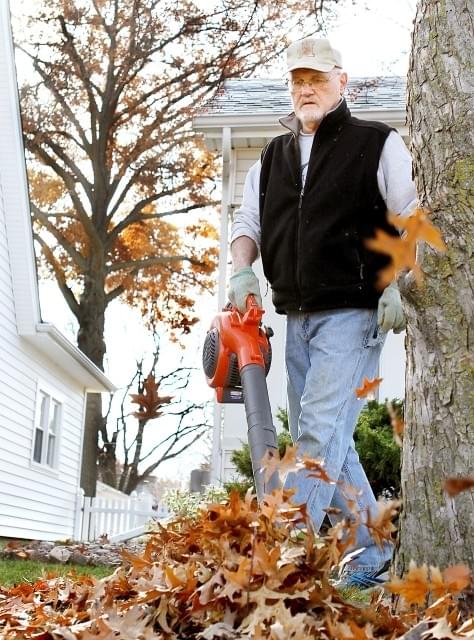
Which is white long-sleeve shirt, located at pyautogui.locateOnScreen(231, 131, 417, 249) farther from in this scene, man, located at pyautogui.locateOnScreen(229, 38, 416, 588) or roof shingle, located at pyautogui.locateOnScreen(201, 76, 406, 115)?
roof shingle, located at pyautogui.locateOnScreen(201, 76, 406, 115)

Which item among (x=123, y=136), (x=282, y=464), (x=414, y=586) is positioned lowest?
(x=414, y=586)

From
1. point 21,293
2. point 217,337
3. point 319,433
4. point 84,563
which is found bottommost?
point 84,563

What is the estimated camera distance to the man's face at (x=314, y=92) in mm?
3812

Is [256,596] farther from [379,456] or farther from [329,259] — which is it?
[379,456]

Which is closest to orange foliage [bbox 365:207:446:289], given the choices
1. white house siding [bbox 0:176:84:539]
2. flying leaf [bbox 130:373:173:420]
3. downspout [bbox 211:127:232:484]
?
downspout [bbox 211:127:232:484]

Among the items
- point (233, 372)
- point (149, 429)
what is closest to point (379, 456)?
point (233, 372)

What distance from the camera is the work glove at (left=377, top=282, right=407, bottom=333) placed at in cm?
342

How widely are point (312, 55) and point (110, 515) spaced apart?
13566mm

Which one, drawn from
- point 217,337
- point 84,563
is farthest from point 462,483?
point 84,563

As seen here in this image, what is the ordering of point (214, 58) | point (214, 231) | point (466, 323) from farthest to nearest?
point (214, 231) < point (214, 58) < point (466, 323)

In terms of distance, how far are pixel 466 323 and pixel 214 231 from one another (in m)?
18.4

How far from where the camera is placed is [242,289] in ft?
12.3

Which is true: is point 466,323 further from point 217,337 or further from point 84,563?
point 84,563

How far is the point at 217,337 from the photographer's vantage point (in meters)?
3.78
